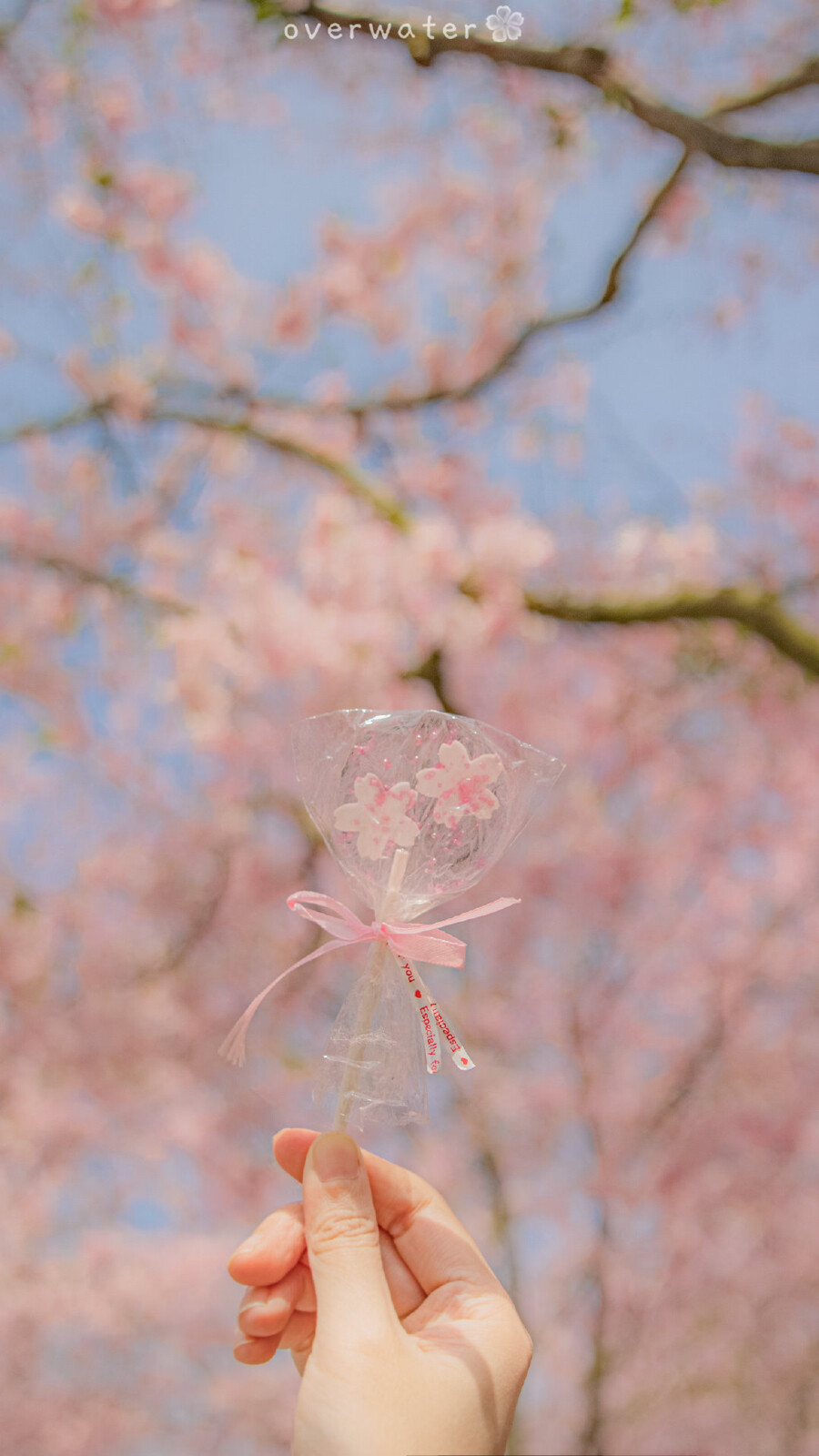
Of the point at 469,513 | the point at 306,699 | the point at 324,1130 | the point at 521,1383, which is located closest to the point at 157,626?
the point at 306,699

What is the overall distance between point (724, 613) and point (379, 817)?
1.86m

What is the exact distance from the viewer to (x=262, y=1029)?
4477 millimetres

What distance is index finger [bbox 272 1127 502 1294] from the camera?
52.0 inches

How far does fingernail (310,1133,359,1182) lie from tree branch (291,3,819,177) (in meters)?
2.27

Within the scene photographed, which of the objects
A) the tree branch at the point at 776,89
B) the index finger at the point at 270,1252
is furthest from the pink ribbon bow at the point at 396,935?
the tree branch at the point at 776,89

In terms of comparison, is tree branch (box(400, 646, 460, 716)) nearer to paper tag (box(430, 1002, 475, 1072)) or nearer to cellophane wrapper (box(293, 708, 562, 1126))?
cellophane wrapper (box(293, 708, 562, 1126))

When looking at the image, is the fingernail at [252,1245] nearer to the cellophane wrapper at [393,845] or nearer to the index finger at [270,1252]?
the index finger at [270,1252]

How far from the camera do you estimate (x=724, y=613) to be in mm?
2832

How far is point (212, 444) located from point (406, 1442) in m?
4.65

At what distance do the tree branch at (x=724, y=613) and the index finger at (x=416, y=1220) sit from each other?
1956 mm

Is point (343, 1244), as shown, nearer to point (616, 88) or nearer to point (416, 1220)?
point (416, 1220)

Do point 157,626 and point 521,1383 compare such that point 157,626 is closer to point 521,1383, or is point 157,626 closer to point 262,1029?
point 262,1029

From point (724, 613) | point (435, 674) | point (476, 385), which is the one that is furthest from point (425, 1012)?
point (476, 385)

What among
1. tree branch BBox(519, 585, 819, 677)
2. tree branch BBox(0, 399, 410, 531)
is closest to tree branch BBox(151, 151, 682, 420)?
tree branch BBox(0, 399, 410, 531)
